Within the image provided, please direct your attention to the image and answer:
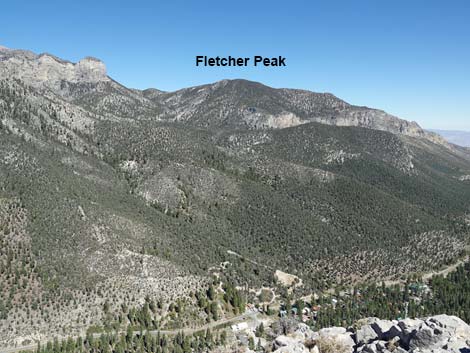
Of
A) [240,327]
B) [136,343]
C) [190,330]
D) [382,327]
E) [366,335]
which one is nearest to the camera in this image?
[366,335]

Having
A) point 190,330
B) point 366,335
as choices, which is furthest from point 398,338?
point 190,330

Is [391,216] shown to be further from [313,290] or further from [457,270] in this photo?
[313,290]

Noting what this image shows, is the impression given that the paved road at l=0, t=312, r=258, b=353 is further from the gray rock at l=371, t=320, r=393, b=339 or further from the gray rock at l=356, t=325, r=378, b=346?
the gray rock at l=371, t=320, r=393, b=339

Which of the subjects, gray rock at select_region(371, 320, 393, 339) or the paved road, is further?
the paved road

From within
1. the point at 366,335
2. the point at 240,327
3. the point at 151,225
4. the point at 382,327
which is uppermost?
the point at 151,225

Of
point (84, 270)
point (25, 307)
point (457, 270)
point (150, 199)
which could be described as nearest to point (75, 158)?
point (150, 199)

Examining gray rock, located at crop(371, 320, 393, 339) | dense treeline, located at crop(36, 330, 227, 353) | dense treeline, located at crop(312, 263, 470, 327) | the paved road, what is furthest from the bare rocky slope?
gray rock, located at crop(371, 320, 393, 339)

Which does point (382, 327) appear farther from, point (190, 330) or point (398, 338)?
point (190, 330)

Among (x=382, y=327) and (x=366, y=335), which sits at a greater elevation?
(x=382, y=327)

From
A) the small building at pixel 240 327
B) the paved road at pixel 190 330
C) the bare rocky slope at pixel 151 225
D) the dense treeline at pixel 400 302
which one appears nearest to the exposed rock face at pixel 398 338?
the small building at pixel 240 327

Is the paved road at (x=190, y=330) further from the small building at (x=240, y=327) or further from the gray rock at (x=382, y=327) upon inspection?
the gray rock at (x=382, y=327)
